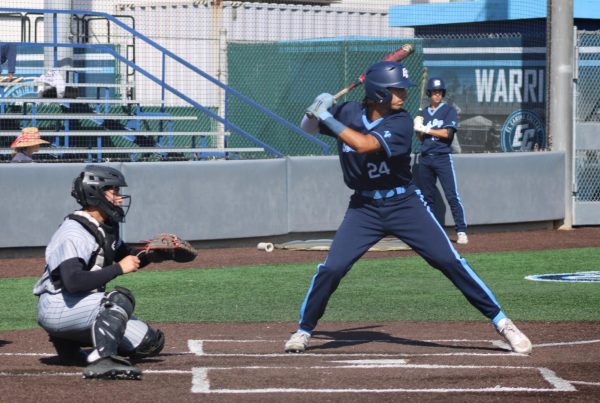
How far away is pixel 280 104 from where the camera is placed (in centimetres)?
1947

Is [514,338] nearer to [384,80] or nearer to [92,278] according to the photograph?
[384,80]

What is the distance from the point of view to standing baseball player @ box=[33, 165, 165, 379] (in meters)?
6.36

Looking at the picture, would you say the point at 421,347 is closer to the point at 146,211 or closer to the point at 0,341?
the point at 0,341

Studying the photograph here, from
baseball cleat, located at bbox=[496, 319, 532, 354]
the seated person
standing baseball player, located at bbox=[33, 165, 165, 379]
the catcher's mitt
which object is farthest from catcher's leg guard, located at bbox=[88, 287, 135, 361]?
the seated person

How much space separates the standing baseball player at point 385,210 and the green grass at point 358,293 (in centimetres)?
180

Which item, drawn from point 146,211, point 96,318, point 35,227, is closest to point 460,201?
point 146,211

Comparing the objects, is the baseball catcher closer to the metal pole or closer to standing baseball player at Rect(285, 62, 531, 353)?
standing baseball player at Rect(285, 62, 531, 353)

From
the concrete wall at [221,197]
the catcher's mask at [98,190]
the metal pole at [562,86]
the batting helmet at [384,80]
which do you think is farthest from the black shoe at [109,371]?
the metal pole at [562,86]

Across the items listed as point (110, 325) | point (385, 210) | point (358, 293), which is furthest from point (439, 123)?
point (110, 325)

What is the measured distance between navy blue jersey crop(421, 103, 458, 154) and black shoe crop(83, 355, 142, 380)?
28.5 feet

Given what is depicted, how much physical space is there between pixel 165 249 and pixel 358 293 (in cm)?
428

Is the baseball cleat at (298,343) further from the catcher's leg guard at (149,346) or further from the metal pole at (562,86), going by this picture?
the metal pole at (562,86)

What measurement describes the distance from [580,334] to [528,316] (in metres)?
0.97

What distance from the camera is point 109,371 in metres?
6.29
